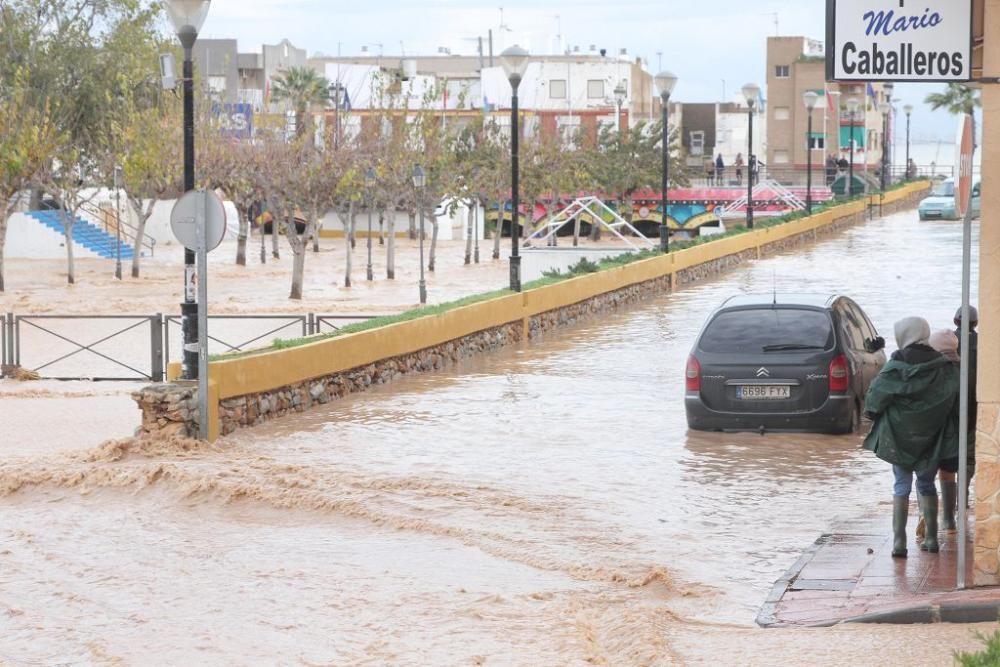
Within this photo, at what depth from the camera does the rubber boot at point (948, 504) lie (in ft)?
35.1

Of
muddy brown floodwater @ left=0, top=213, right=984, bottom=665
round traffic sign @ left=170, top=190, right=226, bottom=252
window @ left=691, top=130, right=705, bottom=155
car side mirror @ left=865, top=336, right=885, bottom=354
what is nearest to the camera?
muddy brown floodwater @ left=0, top=213, right=984, bottom=665

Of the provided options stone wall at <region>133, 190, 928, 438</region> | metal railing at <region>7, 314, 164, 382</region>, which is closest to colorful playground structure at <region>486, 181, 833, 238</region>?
stone wall at <region>133, 190, 928, 438</region>

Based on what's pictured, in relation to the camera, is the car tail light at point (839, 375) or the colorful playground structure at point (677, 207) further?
the colorful playground structure at point (677, 207)

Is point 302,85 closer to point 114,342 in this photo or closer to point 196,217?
point 114,342

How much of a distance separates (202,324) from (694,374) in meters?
4.82

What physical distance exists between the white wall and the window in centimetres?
7068

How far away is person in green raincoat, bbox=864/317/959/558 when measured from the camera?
10.2 m

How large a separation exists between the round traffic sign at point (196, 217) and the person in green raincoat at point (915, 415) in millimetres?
7096

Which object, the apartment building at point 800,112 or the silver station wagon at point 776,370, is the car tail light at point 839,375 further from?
the apartment building at point 800,112

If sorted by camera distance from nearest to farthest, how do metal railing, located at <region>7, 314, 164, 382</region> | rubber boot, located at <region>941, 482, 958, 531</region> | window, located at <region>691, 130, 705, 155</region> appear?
1. rubber boot, located at <region>941, 482, 958, 531</region>
2. metal railing, located at <region>7, 314, 164, 382</region>
3. window, located at <region>691, 130, 705, 155</region>

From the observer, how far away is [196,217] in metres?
15.3

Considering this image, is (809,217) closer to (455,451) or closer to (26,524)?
(455,451)

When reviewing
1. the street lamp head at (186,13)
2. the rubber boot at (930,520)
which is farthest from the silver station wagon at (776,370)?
the street lamp head at (186,13)

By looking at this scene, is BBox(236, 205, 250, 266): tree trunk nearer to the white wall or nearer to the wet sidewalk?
the white wall
